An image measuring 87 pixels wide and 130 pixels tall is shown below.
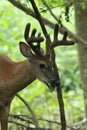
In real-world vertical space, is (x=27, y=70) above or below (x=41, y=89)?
below

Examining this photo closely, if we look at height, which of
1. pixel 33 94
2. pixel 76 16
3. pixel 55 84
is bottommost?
pixel 55 84

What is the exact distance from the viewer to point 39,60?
641 centimetres

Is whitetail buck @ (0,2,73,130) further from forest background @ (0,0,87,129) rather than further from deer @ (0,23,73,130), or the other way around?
forest background @ (0,0,87,129)

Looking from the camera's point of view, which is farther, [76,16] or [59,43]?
[76,16]

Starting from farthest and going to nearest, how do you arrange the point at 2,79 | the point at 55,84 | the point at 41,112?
the point at 41,112 → the point at 2,79 → the point at 55,84

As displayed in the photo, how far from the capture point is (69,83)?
14.0m

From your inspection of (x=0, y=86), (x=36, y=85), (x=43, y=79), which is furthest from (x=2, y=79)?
(x=36, y=85)

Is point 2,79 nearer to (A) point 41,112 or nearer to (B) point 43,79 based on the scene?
(B) point 43,79

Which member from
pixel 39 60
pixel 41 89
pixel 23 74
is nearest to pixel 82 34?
pixel 41 89

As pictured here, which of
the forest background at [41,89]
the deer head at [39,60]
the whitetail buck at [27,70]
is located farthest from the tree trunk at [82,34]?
the deer head at [39,60]

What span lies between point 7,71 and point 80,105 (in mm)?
7615

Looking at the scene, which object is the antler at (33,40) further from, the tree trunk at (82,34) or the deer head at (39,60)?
the tree trunk at (82,34)

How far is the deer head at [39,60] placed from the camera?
629 centimetres

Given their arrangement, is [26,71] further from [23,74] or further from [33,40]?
[33,40]
